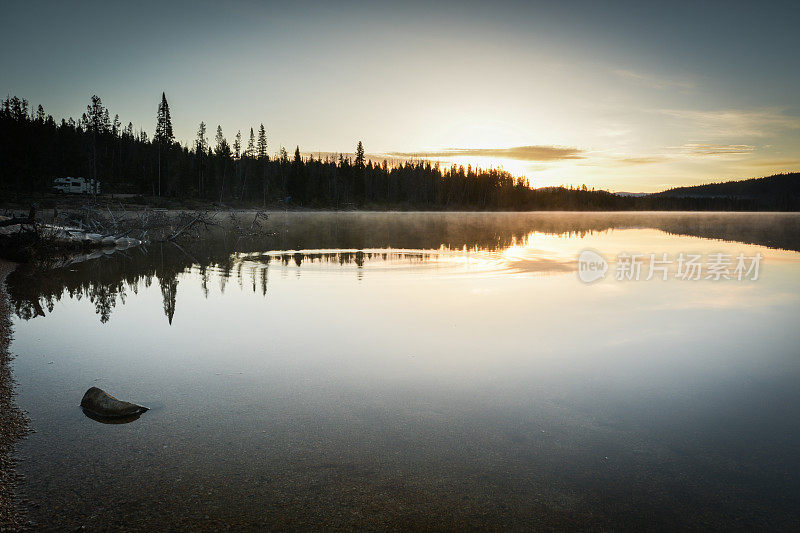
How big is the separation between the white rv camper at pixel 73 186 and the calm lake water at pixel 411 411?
86749 millimetres

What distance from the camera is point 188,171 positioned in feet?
336

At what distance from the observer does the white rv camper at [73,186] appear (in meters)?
84.2

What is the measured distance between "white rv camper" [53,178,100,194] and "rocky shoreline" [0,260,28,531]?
91.3 meters

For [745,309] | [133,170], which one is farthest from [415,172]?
[745,309]

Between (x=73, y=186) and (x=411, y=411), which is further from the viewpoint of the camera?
(x=73, y=186)

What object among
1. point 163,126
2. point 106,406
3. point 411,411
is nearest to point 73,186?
point 163,126

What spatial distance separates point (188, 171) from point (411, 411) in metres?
109

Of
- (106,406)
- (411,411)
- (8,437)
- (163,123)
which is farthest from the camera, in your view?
(163,123)

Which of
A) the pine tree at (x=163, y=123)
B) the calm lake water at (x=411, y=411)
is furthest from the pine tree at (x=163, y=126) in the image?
the calm lake water at (x=411, y=411)

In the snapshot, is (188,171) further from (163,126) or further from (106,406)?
(106,406)

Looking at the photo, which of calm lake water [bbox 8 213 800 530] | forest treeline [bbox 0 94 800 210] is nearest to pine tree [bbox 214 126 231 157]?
forest treeline [bbox 0 94 800 210]

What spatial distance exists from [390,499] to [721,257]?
2548cm

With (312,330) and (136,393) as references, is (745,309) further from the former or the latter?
(136,393)

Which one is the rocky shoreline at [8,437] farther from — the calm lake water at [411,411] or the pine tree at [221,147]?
the pine tree at [221,147]
